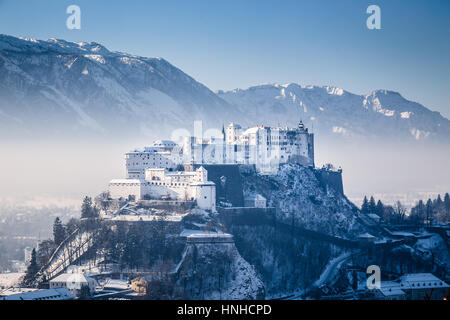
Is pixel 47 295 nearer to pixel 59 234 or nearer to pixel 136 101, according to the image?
pixel 59 234

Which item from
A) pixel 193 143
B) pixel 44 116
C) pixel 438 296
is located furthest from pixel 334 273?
pixel 44 116

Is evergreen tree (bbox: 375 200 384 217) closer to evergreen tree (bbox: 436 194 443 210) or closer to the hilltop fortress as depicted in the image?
the hilltop fortress

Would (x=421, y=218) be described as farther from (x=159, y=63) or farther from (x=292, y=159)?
(x=159, y=63)

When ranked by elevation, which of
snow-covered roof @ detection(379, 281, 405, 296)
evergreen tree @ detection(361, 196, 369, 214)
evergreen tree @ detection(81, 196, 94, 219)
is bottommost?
snow-covered roof @ detection(379, 281, 405, 296)

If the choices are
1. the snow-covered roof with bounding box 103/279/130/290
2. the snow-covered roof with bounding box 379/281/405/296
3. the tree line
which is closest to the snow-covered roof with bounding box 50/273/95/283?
the snow-covered roof with bounding box 103/279/130/290

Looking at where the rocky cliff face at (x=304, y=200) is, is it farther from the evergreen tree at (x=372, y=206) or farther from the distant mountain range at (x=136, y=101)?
the distant mountain range at (x=136, y=101)

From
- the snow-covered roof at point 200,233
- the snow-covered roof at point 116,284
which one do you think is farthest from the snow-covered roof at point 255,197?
the snow-covered roof at point 116,284
